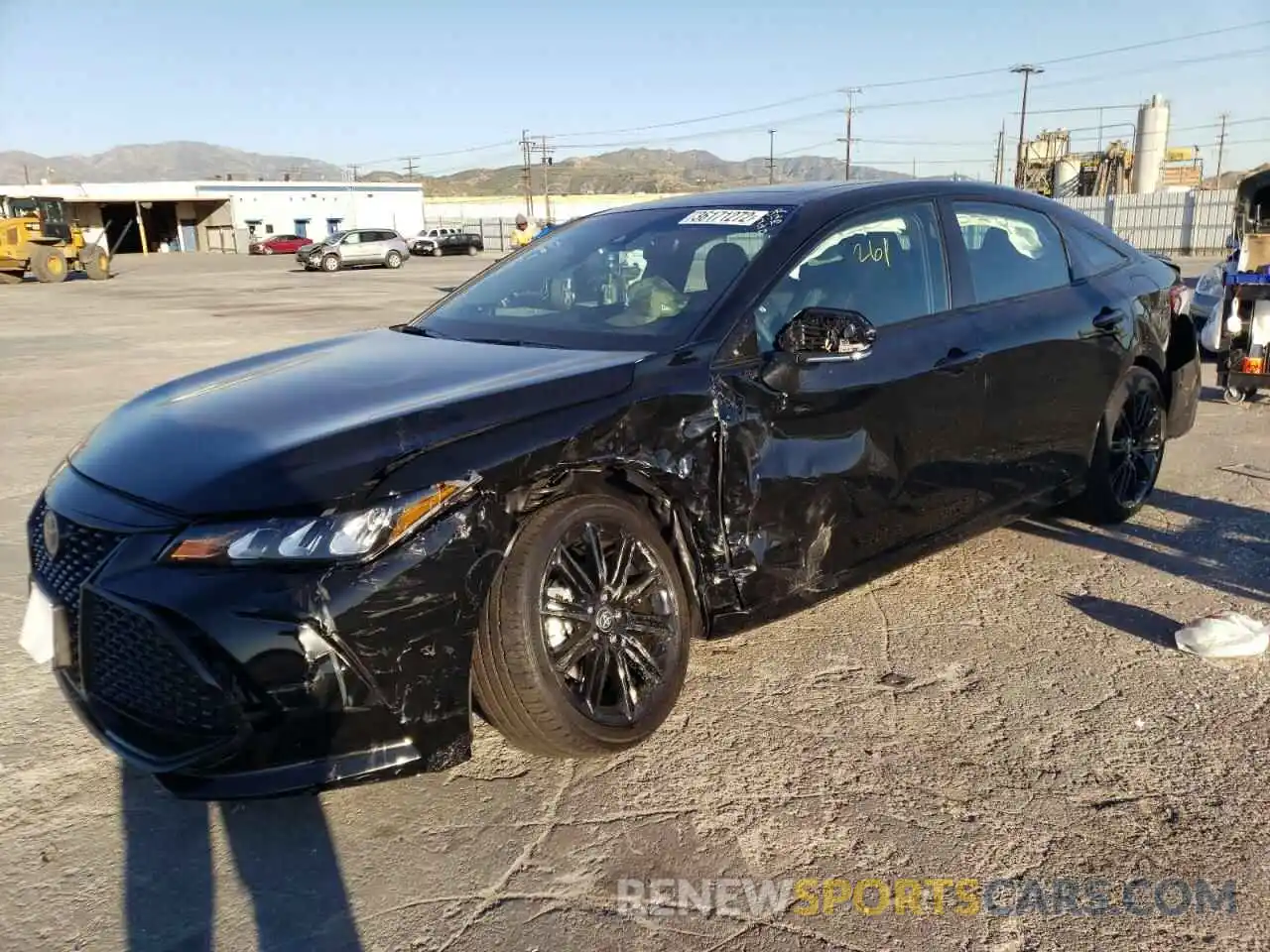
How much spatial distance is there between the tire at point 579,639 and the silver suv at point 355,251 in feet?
128

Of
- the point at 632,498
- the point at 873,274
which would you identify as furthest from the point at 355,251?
the point at 632,498

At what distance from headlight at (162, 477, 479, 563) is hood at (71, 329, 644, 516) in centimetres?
5

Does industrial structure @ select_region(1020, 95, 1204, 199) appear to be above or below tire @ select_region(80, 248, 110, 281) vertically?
above

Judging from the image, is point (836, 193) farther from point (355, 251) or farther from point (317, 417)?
point (355, 251)

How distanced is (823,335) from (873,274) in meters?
0.65

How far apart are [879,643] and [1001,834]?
121 cm

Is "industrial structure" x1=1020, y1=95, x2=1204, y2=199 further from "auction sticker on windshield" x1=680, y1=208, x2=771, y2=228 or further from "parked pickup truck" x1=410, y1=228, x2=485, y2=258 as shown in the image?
"auction sticker on windshield" x1=680, y1=208, x2=771, y2=228

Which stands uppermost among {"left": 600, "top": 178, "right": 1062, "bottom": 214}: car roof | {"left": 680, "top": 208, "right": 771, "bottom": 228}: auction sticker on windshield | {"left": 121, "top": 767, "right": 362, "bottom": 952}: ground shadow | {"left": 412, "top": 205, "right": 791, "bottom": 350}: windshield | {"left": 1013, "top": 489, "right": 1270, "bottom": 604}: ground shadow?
{"left": 600, "top": 178, "right": 1062, "bottom": 214}: car roof

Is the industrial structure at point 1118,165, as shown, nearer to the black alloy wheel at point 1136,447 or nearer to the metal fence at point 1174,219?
the metal fence at point 1174,219

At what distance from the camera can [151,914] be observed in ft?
7.66

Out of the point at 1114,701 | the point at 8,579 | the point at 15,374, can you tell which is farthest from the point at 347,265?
the point at 1114,701

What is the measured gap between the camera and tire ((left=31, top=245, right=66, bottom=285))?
3033cm

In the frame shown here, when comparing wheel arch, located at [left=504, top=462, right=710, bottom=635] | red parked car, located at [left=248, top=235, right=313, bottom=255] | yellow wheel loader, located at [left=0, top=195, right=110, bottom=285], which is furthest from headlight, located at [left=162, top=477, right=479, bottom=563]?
red parked car, located at [left=248, top=235, right=313, bottom=255]

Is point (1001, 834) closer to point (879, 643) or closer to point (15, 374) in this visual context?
point (879, 643)
